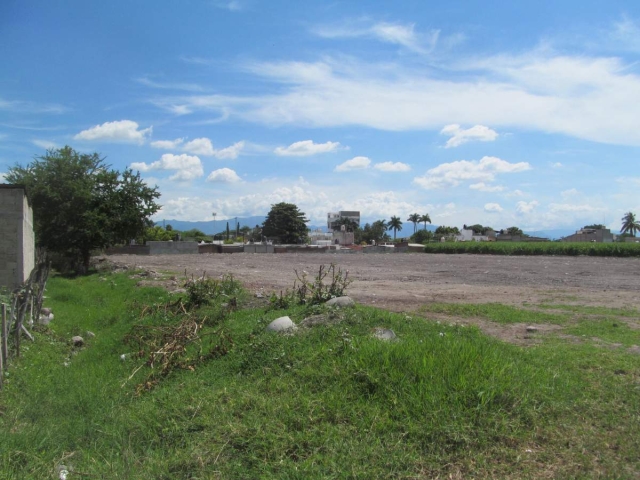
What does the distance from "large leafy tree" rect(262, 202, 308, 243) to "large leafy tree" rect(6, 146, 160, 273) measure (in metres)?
55.5

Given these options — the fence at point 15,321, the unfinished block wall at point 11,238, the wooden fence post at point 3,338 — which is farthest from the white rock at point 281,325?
the unfinished block wall at point 11,238

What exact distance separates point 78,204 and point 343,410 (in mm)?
21922

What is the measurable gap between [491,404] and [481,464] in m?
0.65

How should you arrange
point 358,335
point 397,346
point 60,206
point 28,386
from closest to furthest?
point 397,346, point 358,335, point 28,386, point 60,206

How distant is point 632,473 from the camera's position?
3.54m

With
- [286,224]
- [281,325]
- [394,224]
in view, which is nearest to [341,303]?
[281,325]

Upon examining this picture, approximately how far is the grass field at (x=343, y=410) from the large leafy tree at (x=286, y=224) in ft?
241

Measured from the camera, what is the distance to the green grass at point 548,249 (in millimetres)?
41094

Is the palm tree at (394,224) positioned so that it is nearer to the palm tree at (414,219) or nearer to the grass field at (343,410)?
the palm tree at (414,219)

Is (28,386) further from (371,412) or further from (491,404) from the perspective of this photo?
(491,404)

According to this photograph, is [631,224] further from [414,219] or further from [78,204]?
[78,204]

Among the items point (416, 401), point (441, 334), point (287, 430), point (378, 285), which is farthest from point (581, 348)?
point (378, 285)

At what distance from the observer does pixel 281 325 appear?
275 inches

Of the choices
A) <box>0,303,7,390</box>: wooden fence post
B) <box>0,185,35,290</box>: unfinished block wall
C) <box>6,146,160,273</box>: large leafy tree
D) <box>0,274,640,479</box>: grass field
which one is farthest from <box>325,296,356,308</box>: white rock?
<box>6,146,160,273</box>: large leafy tree
